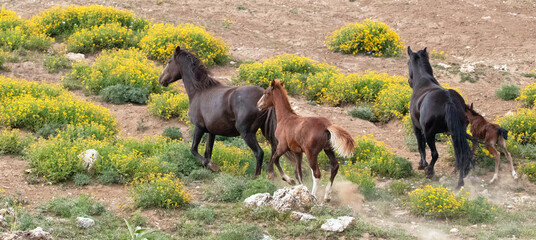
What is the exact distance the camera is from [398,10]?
24.6 metres

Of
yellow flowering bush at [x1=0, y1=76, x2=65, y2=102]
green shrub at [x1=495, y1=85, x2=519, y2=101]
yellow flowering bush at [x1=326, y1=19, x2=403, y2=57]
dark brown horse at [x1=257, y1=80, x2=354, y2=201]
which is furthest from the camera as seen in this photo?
yellow flowering bush at [x1=326, y1=19, x2=403, y2=57]

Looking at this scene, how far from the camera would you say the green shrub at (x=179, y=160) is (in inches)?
447

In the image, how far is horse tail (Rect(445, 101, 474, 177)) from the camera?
11.1 metres

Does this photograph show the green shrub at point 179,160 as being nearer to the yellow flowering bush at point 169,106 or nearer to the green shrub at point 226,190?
the green shrub at point 226,190

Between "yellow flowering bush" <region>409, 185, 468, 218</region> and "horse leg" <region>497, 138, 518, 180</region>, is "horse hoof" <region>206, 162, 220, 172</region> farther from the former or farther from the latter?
"horse leg" <region>497, 138, 518, 180</region>

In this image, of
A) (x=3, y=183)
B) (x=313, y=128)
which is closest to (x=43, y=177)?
(x=3, y=183)

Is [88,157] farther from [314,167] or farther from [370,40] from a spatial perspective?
[370,40]

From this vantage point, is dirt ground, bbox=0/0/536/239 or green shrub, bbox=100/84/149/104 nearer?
dirt ground, bbox=0/0/536/239

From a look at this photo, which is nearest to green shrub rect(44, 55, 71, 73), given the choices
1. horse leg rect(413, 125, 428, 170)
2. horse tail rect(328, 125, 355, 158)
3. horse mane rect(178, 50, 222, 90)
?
horse mane rect(178, 50, 222, 90)

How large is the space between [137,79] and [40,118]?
3545 millimetres

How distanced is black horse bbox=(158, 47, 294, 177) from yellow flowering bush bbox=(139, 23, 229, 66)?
5.99 meters

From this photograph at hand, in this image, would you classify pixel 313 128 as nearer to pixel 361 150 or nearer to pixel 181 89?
pixel 361 150

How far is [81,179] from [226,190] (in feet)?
7.56

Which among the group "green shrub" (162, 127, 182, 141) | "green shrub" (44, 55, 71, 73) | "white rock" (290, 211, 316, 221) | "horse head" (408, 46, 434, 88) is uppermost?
"horse head" (408, 46, 434, 88)
